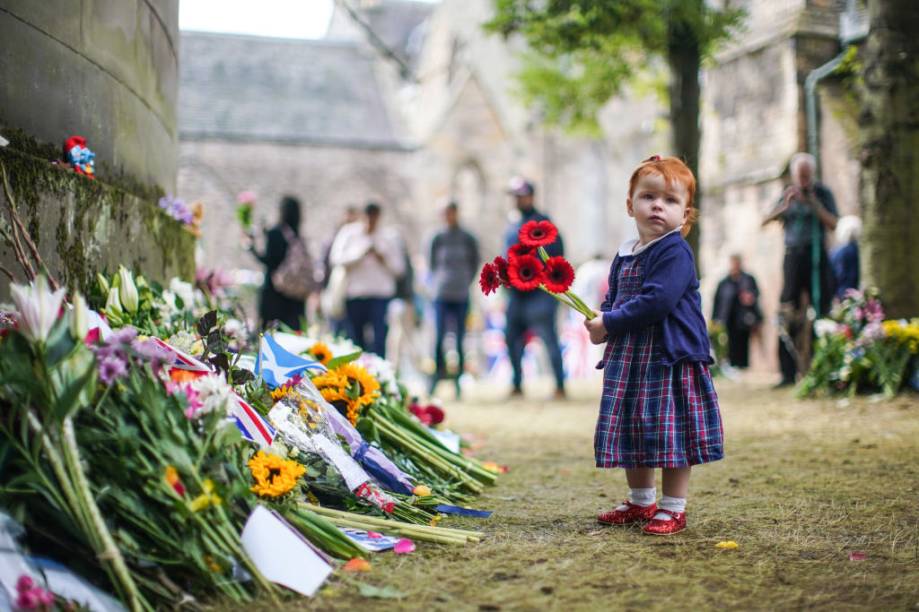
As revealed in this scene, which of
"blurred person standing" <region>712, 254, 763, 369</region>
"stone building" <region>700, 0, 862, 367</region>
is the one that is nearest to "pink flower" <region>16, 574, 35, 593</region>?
"blurred person standing" <region>712, 254, 763, 369</region>

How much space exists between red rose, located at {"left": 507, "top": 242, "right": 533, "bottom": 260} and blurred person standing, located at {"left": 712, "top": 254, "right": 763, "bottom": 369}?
10.4 metres

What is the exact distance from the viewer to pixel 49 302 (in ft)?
8.24

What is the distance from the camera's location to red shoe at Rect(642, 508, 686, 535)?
3441 millimetres

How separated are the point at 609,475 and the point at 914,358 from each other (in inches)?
161

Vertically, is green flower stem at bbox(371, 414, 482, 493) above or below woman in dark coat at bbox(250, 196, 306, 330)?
below

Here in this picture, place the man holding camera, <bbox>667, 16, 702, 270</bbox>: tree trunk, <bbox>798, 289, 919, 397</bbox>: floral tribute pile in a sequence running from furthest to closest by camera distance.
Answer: <bbox>667, 16, 702, 270</bbox>: tree trunk, the man holding camera, <bbox>798, 289, 919, 397</bbox>: floral tribute pile

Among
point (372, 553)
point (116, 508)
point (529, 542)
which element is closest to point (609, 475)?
point (529, 542)

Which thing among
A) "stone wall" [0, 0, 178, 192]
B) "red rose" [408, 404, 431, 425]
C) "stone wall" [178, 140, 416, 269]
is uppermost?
"stone wall" [178, 140, 416, 269]

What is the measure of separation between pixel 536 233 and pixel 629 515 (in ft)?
3.71

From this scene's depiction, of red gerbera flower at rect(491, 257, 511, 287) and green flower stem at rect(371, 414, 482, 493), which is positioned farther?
green flower stem at rect(371, 414, 482, 493)

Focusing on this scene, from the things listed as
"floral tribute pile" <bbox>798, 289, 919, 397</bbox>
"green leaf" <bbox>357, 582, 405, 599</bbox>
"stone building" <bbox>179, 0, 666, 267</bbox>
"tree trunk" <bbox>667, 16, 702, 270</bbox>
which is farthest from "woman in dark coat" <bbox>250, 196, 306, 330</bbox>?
"stone building" <bbox>179, 0, 666, 267</bbox>

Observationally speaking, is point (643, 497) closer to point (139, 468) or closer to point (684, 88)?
point (139, 468)

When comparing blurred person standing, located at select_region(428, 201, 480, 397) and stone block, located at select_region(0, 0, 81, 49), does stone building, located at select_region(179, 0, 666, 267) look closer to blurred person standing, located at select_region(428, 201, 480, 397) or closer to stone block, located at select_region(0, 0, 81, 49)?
blurred person standing, located at select_region(428, 201, 480, 397)

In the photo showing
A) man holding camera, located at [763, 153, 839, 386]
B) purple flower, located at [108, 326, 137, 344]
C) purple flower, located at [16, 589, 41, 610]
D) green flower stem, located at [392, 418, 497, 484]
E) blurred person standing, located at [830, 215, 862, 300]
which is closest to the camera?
purple flower, located at [16, 589, 41, 610]
